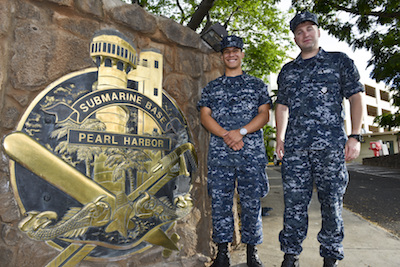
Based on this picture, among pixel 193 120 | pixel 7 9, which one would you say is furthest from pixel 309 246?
pixel 7 9

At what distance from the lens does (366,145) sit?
29797 millimetres

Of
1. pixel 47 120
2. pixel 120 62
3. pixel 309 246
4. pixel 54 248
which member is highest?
pixel 120 62

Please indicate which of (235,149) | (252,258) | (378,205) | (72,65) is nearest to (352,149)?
(235,149)

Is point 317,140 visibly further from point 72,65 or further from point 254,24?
point 254,24

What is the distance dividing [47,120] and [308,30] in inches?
79.1

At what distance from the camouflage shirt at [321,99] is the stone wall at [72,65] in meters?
0.92

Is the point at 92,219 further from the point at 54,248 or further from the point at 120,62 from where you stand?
the point at 120,62

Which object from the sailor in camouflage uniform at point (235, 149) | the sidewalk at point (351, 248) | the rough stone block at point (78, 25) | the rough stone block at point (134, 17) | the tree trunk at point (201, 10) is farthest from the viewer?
the tree trunk at point (201, 10)

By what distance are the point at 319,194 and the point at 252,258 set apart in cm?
76

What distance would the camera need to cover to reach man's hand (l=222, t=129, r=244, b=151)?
85.5 inches

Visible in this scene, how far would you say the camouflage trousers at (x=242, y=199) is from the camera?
7.03 feet

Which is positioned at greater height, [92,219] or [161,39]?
[161,39]

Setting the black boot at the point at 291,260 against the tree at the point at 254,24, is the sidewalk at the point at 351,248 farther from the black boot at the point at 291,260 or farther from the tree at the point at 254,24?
the tree at the point at 254,24

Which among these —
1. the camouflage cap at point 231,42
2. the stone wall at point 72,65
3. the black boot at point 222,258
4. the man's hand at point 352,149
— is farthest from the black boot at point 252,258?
the camouflage cap at point 231,42
